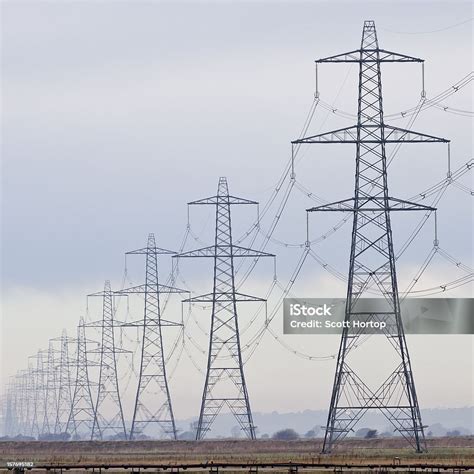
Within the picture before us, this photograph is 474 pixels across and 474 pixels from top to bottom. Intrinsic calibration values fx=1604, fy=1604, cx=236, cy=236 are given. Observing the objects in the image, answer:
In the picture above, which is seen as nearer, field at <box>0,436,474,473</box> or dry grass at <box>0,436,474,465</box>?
field at <box>0,436,474,473</box>

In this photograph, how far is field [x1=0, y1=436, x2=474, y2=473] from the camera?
100 metres

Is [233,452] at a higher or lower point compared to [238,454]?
higher

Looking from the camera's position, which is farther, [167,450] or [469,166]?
[167,450]

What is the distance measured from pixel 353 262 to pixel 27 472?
24533 mm

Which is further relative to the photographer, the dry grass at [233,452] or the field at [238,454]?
the dry grass at [233,452]

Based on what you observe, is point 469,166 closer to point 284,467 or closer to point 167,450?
point 284,467

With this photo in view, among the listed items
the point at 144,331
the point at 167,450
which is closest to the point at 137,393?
the point at 144,331

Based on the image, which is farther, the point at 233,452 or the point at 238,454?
the point at 233,452

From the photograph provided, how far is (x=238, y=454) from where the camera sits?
132m

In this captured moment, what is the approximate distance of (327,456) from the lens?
355 ft

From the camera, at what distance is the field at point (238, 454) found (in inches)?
3949

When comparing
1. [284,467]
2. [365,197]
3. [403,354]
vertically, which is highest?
[365,197]

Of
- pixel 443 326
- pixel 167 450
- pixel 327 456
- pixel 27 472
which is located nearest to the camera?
pixel 27 472

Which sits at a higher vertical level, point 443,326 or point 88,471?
point 443,326
